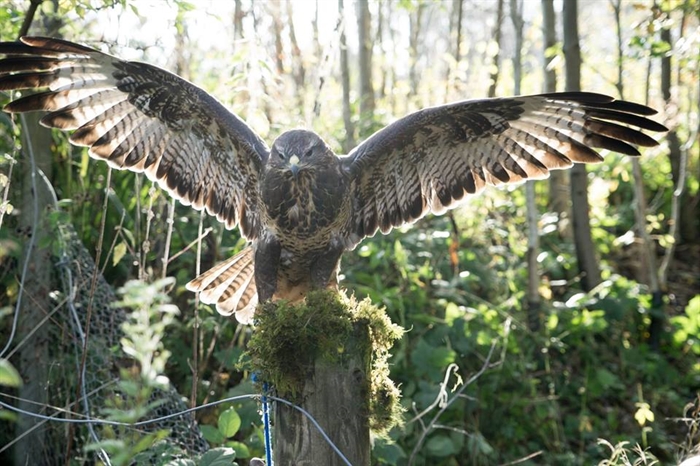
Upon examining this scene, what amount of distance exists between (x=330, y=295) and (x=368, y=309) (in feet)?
0.49

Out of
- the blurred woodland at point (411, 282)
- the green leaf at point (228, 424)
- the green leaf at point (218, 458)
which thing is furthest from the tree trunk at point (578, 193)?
the green leaf at point (218, 458)

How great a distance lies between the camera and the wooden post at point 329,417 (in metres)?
2.50

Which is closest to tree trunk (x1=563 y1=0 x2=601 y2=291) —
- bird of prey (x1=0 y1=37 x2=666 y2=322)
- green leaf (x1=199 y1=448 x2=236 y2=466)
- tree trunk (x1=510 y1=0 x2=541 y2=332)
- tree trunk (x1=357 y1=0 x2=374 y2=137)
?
tree trunk (x1=510 y1=0 x2=541 y2=332)

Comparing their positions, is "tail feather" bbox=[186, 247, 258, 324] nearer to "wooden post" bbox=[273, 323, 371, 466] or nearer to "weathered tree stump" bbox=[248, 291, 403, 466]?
→ "weathered tree stump" bbox=[248, 291, 403, 466]

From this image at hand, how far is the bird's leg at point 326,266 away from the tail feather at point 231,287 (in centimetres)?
49

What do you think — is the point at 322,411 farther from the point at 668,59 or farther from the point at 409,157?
the point at 668,59

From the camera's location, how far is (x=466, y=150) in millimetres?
4477

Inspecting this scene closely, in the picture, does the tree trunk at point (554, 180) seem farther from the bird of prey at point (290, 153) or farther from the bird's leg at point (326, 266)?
the bird's leg at point (326, 266)

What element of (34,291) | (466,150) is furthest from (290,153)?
(34,291)

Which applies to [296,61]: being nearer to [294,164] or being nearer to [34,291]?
[34,291]

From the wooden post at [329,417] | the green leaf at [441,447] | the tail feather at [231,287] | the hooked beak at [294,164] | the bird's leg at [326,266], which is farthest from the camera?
the green leaf at [441,447]

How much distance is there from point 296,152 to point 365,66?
4.71m

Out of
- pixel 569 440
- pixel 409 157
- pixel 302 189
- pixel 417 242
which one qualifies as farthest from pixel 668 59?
pixel 302 189

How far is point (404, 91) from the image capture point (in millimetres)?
9039
